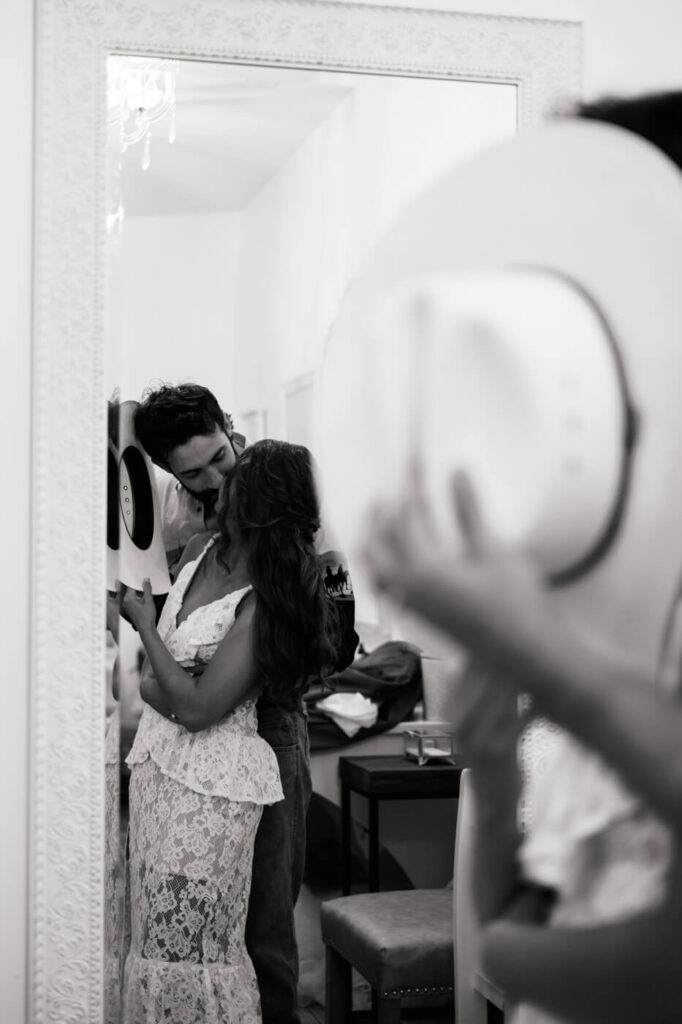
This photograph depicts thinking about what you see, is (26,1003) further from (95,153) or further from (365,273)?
(365,273)

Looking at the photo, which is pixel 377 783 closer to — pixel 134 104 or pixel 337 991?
pixel 337 991

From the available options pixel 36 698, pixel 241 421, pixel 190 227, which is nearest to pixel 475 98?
pixel 190 227

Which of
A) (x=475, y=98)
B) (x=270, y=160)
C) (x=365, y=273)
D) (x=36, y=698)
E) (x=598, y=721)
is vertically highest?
(x=475, y=98)

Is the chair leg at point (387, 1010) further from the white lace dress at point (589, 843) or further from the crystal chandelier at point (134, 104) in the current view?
the white lace dress at point (589, 843)

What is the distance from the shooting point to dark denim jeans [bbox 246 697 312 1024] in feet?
6.56

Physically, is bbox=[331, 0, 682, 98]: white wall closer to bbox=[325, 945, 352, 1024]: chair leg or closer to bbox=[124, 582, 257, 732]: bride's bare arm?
bbox=[124, 582, 257, 732]: bride's bare arm

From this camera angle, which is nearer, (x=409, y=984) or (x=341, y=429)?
(x=341, y=429)

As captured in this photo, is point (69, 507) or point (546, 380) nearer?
point (546, 380)

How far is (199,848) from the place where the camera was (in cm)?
192

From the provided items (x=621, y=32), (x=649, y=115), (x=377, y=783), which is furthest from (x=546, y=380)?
(x=621, y=32)

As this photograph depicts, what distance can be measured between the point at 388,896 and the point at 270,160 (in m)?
1.31

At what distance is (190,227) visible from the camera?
2029 mm

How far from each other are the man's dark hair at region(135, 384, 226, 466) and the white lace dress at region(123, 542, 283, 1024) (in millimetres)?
218

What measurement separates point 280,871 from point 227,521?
60 centimetres
